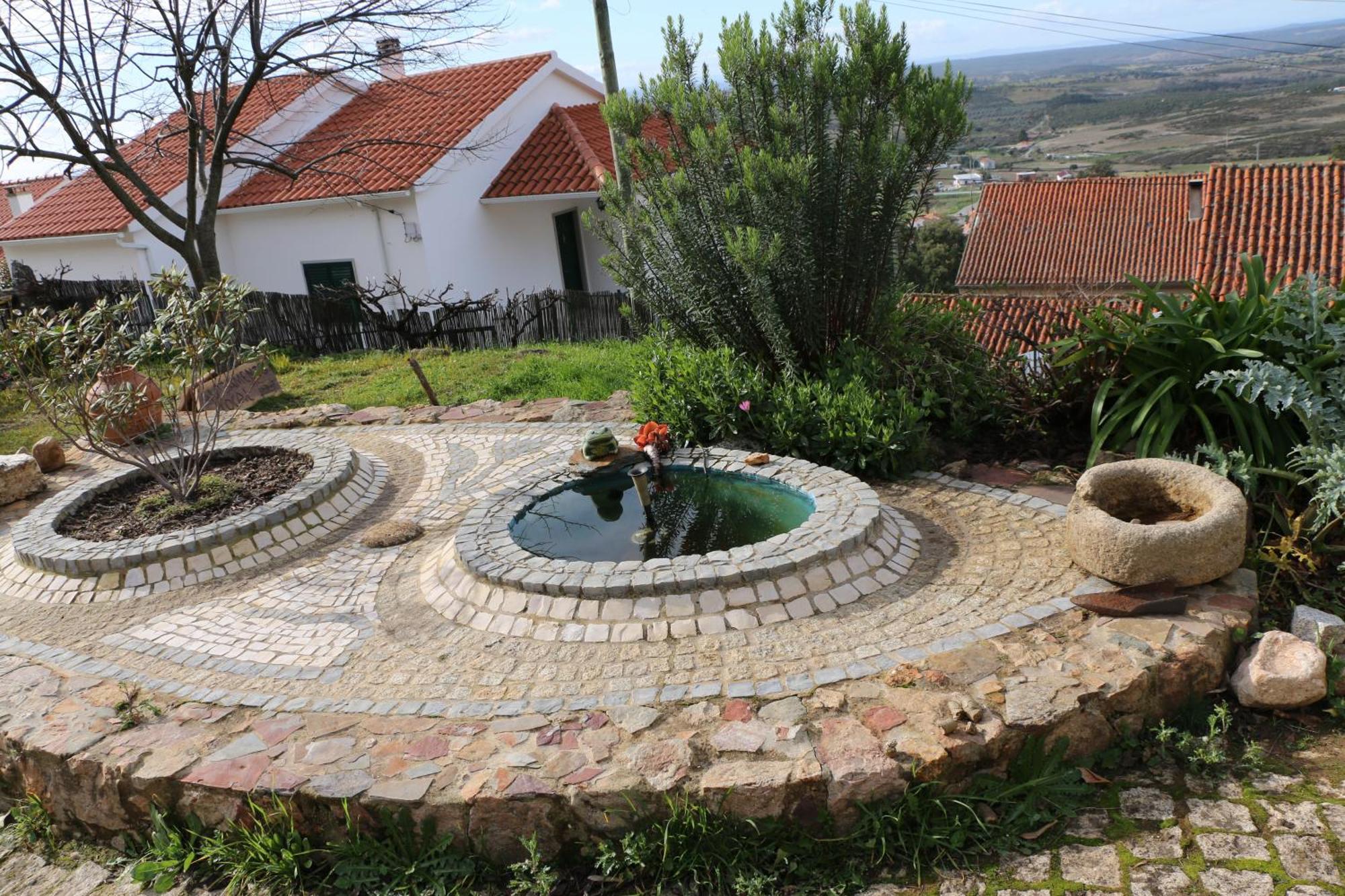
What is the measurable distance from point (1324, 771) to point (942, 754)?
1.51 m

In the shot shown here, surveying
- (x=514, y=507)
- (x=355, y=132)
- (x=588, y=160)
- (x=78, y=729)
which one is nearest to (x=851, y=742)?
(x=514, y=507)

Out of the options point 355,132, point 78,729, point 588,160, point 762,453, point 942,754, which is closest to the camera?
point 942,754

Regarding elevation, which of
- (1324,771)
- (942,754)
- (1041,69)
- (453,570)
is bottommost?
(1324,771)

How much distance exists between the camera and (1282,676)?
3773 mm

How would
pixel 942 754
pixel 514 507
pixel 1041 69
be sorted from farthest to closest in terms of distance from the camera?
pixel 1041 69 < pixel 514 507 < pixel 942 754

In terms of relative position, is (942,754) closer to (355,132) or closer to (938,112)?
(938,112)

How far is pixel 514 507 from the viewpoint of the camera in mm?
5688

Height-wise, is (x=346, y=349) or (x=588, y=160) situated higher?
(x=588, y=160)

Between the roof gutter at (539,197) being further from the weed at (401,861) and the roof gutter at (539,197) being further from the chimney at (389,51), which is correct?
the weed at (401,861)

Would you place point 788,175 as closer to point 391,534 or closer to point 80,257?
point 391,534

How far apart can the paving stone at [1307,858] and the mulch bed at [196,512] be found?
6.12 metres

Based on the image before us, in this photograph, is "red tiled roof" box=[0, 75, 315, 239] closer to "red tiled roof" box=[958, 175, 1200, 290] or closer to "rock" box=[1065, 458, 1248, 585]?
"rock" box=[1065, 458, 1248, 585]

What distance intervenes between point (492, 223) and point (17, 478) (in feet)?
33.9

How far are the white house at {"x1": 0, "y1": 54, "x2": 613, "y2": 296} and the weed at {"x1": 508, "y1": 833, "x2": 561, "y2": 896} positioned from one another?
523 inches
